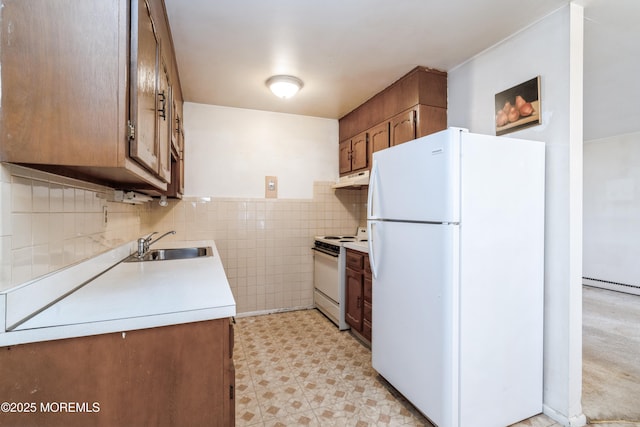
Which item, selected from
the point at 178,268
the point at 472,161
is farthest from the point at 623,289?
the point at 178,268

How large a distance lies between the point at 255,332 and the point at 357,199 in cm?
206

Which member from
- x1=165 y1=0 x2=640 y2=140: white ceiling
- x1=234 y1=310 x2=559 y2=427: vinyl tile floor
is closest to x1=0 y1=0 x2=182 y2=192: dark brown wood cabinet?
x1=165 y1=0 x2=640 y2=140: white ceiling

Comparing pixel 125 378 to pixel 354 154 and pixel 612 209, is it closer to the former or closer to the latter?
pixel 354 154

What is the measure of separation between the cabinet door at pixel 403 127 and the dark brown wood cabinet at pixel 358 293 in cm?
110

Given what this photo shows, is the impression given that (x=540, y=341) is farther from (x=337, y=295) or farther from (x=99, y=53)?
(x=99, y=53)

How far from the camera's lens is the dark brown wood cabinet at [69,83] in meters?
0.87

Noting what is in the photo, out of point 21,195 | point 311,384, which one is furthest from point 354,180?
point 21,195

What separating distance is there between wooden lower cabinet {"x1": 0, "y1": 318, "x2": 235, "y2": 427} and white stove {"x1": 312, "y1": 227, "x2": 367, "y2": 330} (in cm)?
205

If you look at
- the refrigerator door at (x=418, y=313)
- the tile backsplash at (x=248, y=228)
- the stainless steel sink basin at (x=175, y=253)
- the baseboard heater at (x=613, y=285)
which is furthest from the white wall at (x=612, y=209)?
the stainless steel sink basin at (x=175, y=253)

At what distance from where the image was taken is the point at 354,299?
2.84m

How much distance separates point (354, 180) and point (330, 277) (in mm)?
1098

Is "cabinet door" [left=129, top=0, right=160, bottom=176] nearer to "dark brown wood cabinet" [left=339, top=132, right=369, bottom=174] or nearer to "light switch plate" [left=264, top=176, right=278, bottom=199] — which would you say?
"light switch plate" [left=264, top=176, right=278, bottom=199]

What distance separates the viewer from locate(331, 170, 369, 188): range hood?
125 inches

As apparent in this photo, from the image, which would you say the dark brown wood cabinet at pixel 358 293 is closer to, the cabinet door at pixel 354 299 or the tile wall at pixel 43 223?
Answer: the cabinet door at pixel 354 299
